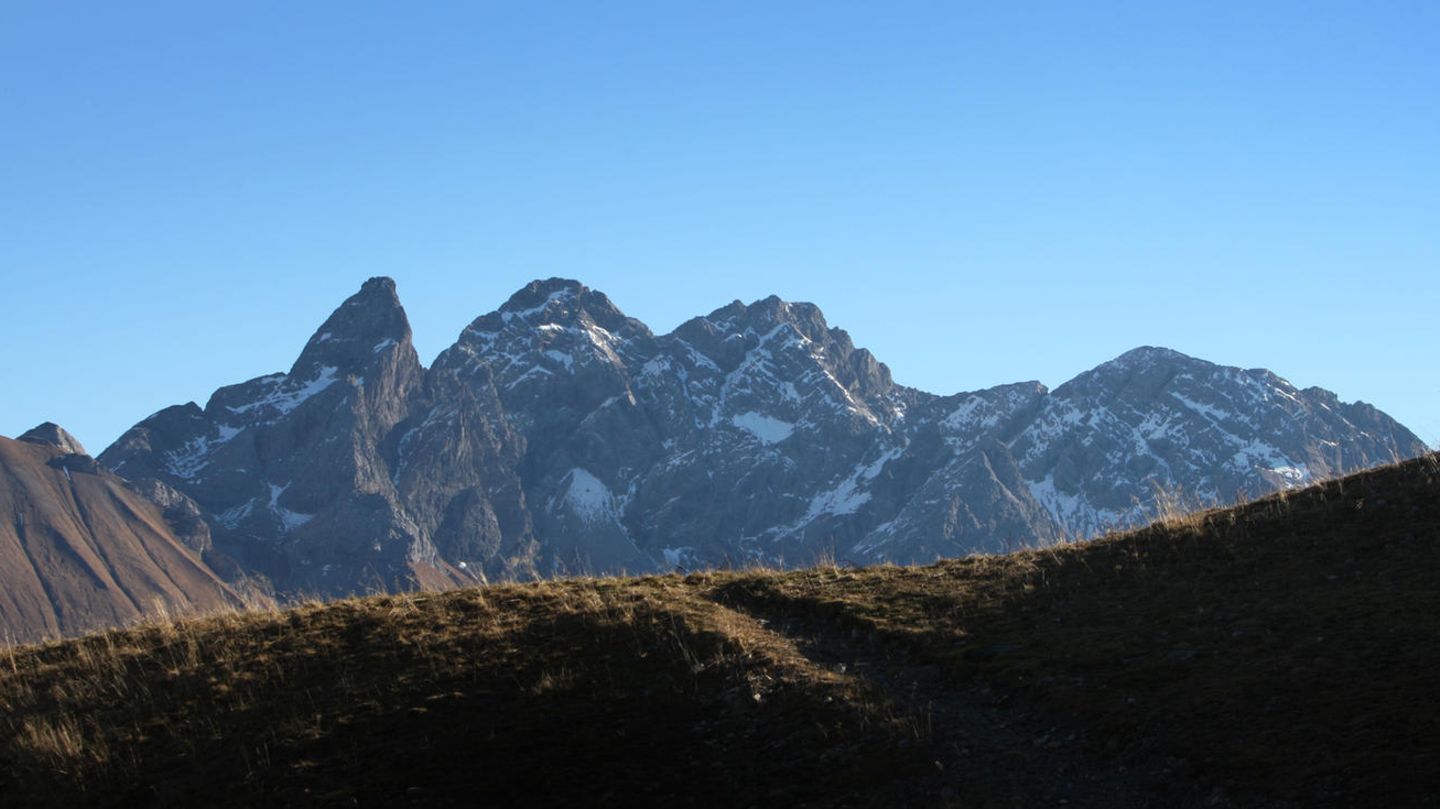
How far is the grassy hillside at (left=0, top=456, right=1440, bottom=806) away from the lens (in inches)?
734

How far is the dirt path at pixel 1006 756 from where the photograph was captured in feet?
58.3

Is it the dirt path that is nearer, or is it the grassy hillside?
the dirt path

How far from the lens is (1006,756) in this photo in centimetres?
A: 1928

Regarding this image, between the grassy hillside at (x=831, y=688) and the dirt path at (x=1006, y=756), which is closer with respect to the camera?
the dirt path at (x=1006, y=756)

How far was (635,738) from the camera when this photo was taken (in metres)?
21.3

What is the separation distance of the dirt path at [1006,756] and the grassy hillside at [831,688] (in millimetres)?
52

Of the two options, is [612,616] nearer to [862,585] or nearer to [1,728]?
[862,585]

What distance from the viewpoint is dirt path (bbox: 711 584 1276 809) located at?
700 inches

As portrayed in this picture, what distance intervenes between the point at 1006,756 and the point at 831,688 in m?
3.37

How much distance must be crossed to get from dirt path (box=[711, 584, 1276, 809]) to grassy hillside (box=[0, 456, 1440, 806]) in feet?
0.17

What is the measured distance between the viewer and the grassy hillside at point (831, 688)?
18656mm

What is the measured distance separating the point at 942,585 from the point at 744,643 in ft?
18.2

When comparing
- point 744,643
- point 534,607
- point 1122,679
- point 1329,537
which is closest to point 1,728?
point 534,607

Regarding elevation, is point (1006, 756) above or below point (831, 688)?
below
